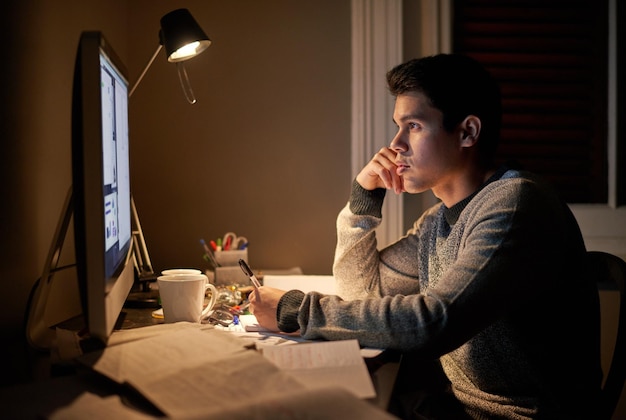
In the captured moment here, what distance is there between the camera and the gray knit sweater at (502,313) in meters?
1.01

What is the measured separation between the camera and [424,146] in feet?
4.54

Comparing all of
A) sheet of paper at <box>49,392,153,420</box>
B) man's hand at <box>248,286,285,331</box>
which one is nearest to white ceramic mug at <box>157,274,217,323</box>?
man's hand at <box>248,286,285,331</box>

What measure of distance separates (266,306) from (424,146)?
0.50 meters

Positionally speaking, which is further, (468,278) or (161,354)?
(468,278)

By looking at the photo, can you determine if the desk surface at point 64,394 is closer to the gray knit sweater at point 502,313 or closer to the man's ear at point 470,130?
the gray knit sweater at point 502,313

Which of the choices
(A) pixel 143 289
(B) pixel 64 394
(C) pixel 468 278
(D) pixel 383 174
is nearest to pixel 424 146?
(D) pixel 383 174

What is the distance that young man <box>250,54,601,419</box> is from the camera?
1027 millimetres

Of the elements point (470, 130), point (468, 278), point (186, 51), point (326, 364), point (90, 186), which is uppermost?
point (186, 51)

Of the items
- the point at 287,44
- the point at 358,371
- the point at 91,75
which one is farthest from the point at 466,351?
the point at 287,44

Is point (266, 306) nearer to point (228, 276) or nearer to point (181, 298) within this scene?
point (181, 298)

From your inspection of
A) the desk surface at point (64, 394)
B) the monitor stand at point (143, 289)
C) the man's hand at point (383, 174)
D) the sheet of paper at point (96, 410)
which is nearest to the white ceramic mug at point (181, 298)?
the monitor stand at point (143, 289)

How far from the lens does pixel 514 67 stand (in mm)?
2111

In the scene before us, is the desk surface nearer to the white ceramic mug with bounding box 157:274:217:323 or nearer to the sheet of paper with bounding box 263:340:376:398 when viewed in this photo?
the sheet of paper with bounding box 263:340:376:398

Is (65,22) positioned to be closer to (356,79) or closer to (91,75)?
(91,75)
